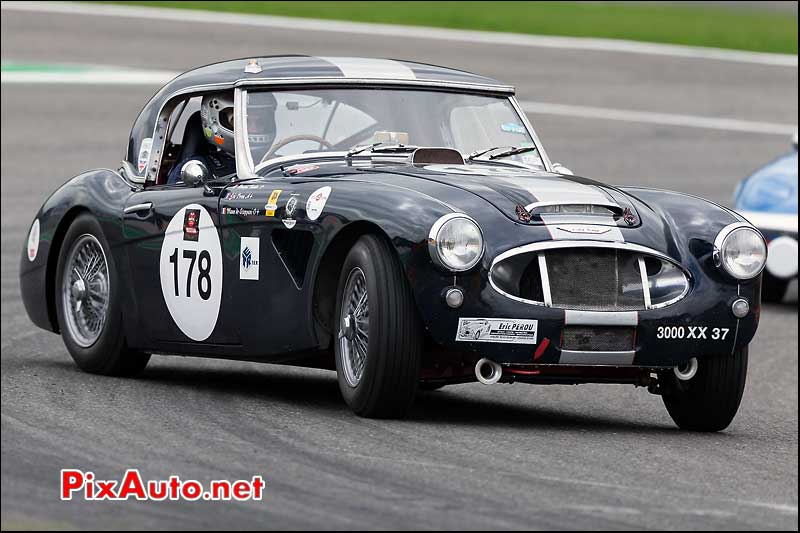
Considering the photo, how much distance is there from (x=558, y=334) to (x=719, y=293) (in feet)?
2.51

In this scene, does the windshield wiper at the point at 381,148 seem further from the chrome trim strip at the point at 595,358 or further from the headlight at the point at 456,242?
the chrome trim strip at the point at 595,358

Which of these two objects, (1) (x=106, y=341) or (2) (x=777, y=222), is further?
(2) (x=777, y=222)

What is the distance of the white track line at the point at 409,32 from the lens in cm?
2723

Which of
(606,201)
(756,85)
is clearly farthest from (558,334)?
(756,85)

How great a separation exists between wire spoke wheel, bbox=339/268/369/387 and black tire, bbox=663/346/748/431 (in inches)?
53.2

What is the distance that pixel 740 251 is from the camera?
696 centimetres

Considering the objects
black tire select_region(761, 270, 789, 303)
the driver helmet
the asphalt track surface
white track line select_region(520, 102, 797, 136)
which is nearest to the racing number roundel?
the asphalt track surface

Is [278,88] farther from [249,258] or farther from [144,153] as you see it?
[249,258]

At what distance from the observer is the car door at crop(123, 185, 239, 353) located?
755cm

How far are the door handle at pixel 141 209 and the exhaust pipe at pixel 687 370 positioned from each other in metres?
2.67

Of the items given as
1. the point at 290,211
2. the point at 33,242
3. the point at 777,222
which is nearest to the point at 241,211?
the point at 290,211

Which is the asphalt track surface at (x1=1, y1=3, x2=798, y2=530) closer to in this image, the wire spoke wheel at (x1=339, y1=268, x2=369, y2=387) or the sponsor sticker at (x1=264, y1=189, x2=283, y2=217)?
the wire spoke wheel at (x1=339, y1=268, x2=369, y2=387)

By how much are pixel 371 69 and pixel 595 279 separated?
2115mm

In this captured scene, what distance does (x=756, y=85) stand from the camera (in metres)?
26.7
